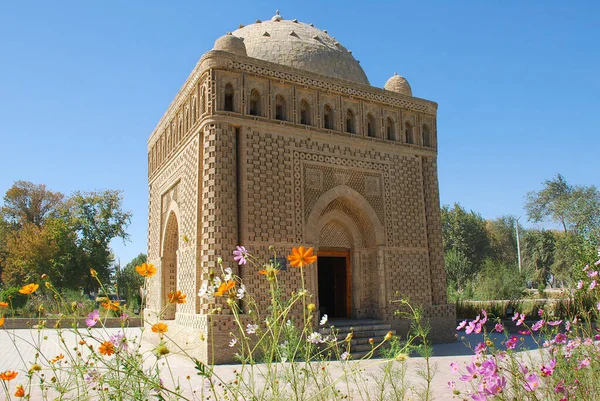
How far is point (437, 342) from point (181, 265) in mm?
6483

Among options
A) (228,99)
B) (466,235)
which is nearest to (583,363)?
(228,99)

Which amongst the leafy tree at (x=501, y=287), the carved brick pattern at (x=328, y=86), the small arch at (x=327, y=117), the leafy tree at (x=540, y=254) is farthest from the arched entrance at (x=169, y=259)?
the leafy tree at (x=540, y=254)

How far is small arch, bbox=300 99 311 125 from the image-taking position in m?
12.2

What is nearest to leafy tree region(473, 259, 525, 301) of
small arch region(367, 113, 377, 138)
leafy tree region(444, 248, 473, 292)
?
leafy tree region(444, 248, 473, 292)

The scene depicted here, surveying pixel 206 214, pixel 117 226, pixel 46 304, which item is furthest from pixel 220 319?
pixel 117 226

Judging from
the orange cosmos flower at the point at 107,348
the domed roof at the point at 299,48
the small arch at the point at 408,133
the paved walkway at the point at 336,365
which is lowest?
the paved walkway at the point at 336,365

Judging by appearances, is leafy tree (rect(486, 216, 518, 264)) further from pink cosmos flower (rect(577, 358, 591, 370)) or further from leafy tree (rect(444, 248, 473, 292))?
pink cosmos flower (rect(577, 358, 591, 370))

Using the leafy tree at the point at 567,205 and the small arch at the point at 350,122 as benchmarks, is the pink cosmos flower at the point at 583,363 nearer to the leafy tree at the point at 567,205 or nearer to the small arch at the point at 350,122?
the small arch at the point at 350,122

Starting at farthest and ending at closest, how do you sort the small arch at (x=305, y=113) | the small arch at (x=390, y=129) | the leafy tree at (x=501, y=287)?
the leafy tree at (x=501, y=287) → the small arch at (x=390, y=129) → the small arch at (x=305, y=113)

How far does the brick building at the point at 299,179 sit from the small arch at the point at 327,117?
0.09 ft

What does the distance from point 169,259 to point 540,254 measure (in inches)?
1240

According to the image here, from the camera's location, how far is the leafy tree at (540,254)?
36.9 meters

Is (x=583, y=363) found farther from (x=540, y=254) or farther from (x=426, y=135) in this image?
(x=540, y=254)

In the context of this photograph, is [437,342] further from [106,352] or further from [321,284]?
[106,352]
